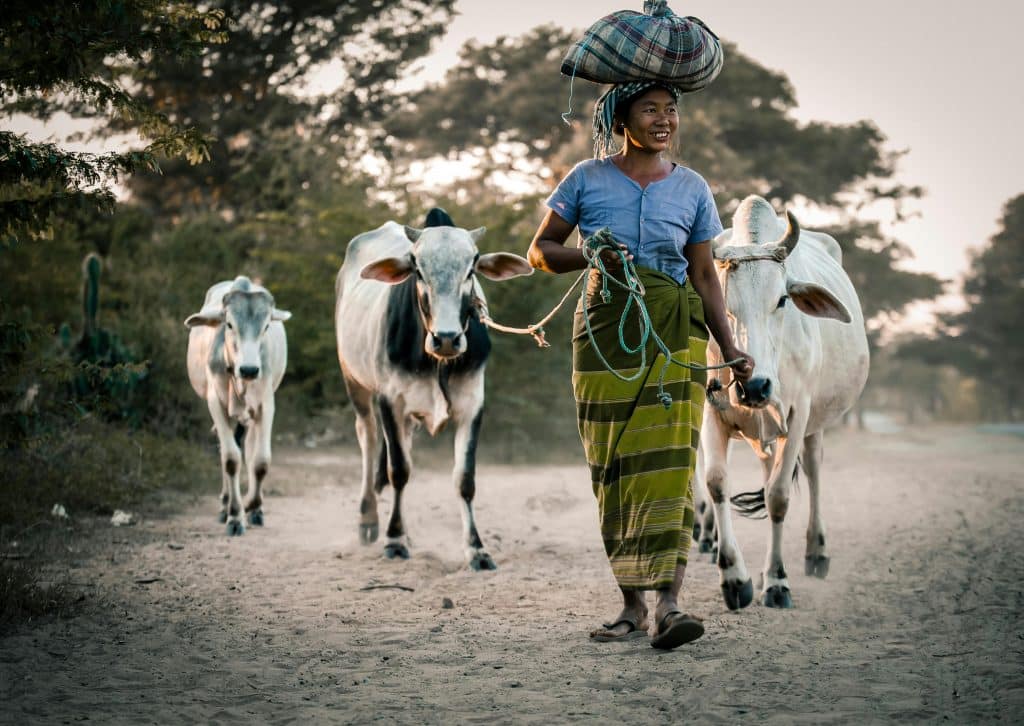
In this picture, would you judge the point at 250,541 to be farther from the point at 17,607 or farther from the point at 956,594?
the point at 956,594

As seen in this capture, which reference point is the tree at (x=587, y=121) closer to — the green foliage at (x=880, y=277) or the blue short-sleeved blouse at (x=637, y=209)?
the green foliage at (x=880, y=277)

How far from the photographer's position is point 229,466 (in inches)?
329

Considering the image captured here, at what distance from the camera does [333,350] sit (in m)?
14.7

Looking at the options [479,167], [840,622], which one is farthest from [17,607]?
[479,167]

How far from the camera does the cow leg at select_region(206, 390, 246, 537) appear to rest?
7930 mm

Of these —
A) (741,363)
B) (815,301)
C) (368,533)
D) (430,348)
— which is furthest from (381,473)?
(741,363)

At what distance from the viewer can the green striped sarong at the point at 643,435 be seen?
4418 millimetres

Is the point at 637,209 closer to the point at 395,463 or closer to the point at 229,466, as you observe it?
the point at 395,463

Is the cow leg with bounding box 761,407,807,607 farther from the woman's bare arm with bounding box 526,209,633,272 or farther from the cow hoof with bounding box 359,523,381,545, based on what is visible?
the cow hoof with bounding box 359,523,381,545

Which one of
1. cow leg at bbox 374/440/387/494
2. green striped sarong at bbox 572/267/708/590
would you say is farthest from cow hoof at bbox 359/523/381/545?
green striped sarong at bbox 572/267/708/590

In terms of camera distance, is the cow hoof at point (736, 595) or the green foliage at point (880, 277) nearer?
the cow hoof at point (736, 595)

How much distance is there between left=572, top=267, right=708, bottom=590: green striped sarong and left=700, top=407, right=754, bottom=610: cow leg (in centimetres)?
87

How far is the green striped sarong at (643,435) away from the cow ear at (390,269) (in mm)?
2303

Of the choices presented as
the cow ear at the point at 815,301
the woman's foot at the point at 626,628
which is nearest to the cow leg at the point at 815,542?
the cow ear at the point at 815,301
